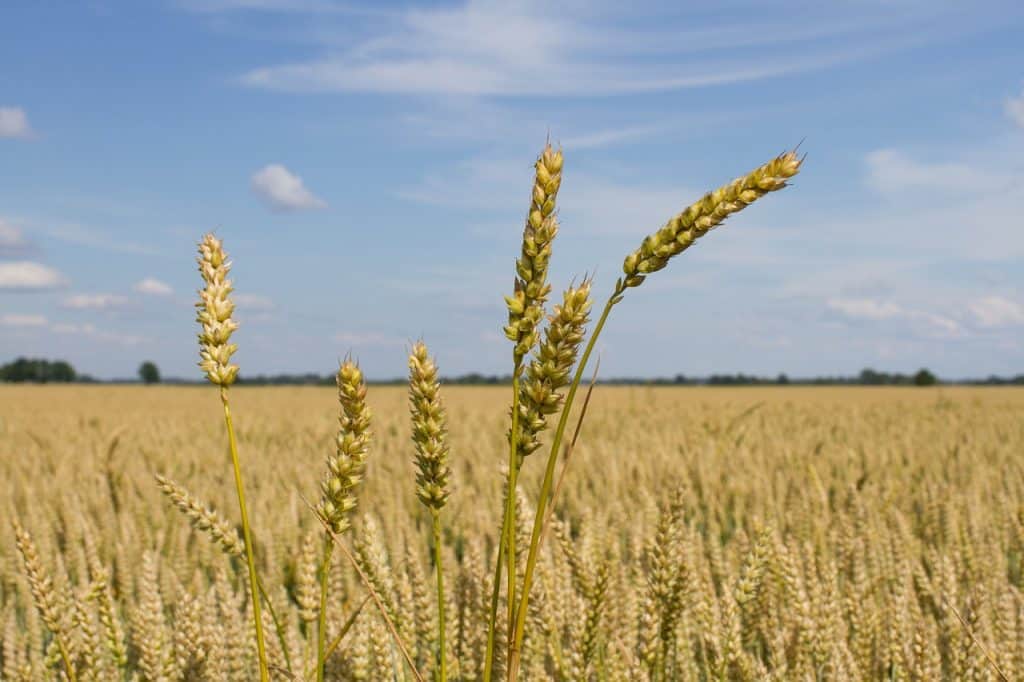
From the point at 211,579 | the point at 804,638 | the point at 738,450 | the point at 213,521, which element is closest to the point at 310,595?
the point at 213,521

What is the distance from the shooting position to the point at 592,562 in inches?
88.1

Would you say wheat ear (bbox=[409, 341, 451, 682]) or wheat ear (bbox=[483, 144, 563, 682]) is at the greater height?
wheat ear (bbox=[483, 144, 563, 682])

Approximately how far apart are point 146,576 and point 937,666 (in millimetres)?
1815

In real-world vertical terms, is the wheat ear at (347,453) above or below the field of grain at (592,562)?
above

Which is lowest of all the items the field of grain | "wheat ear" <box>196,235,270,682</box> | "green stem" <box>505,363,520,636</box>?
the field of grain

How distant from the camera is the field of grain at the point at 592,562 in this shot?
1933 millimetres

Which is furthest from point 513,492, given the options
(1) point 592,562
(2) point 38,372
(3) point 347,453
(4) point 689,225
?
(2) point 38,372

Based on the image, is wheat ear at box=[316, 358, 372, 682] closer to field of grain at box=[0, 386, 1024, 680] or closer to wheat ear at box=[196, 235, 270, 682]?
wheat ear at box=[196, 235, 270, 682]

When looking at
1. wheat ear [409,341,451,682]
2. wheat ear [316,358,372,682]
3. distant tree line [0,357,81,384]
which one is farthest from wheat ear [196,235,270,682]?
distant tree line [0,357,81,384]

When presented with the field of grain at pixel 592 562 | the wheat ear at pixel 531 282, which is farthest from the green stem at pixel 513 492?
the field of grain at pixel 592 562

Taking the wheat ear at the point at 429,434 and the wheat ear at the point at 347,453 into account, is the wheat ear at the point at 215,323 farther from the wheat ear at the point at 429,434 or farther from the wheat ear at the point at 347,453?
the wheat ear at the point at 429,434

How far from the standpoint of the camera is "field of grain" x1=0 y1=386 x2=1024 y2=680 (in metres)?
1.93

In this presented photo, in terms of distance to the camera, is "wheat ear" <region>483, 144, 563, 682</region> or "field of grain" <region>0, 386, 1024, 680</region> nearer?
"wheat ear" <region>483, 144, 563, 682</region>

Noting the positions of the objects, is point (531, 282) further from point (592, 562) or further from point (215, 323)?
point (592, 562)
